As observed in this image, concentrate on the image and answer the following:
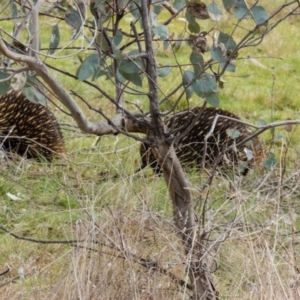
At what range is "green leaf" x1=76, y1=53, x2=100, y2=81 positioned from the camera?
2.21 meters

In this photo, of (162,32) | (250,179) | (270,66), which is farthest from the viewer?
(270,66)

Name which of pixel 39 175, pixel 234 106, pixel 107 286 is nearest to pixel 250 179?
pixel 39 175

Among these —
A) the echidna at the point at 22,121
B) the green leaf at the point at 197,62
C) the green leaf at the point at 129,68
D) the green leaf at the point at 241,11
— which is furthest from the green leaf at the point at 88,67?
the echidna at the point at 22,121

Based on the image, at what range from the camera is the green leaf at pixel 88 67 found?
2205 mm

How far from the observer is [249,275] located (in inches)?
98.0

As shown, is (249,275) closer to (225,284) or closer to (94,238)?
(225,284)

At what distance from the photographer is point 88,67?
7.29 feet

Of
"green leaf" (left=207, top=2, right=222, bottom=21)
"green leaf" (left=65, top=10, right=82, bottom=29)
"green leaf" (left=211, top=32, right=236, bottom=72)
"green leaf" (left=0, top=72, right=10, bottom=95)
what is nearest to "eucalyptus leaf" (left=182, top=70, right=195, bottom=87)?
"green leaf" (left=211, top=32, right=236, bottom=72)

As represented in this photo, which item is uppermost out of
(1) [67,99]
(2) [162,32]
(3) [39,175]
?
(2) [162,32]

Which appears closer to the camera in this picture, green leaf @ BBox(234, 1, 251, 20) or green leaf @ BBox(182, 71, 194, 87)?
green leaf @ BBox(234, 1, 251, 20)

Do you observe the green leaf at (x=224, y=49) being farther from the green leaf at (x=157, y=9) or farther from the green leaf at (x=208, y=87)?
the green leaf at (x=157, y=9)

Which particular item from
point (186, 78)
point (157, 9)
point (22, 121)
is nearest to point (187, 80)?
point (186, 78)

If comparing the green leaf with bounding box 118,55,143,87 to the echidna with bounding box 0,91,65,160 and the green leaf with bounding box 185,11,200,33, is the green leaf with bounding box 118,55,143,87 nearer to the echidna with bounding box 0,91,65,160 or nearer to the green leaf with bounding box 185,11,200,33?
the green leaf with bounding box 185,11,200,33

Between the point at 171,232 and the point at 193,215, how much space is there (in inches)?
3.9
